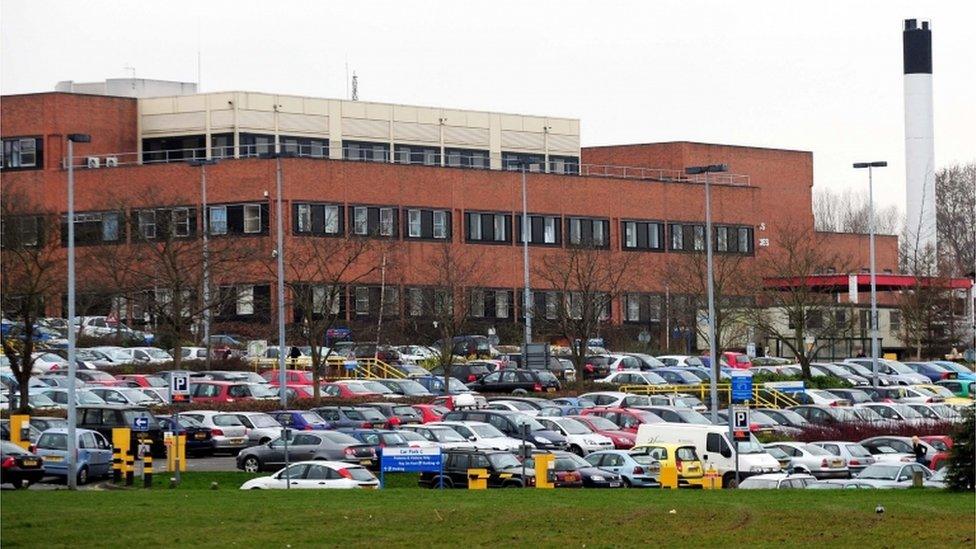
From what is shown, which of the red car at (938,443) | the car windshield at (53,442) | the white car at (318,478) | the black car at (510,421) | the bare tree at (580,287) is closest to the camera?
the white car at (318,478)

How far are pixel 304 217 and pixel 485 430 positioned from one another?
41059mm

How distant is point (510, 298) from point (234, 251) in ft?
83.0

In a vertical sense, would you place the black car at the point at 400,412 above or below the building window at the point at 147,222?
below

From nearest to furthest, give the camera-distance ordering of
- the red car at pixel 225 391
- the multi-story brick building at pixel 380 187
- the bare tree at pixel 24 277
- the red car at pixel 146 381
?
the bare tree at pixel 24 277 → the red car at pixel 225 391 → the red car at pixel 146 381 → the multi-story brick building at pixel 380 187

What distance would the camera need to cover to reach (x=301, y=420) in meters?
53.4

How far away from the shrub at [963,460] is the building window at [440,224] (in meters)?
60.9

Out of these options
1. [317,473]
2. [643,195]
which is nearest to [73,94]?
[643,195]

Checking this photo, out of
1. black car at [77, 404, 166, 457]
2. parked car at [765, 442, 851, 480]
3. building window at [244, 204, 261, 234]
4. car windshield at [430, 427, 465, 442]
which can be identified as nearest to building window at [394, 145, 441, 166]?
building window at [244, 204, 261, 234]

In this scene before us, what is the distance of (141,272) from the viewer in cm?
7150

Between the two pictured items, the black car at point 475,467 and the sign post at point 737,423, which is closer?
the black car at point 475,467

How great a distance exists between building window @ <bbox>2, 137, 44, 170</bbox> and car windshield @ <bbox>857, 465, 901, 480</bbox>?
6163 centimetres

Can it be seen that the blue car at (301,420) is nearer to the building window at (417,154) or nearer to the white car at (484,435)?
the white car at (484,435)

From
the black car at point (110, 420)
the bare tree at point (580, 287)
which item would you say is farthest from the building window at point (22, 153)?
the black car at point (110, 420)

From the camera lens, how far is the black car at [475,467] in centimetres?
4116
